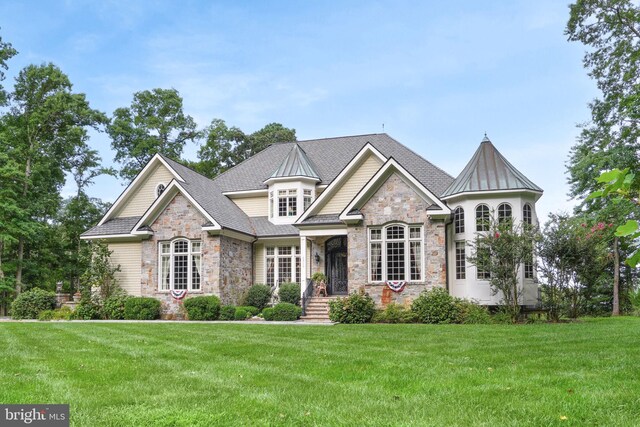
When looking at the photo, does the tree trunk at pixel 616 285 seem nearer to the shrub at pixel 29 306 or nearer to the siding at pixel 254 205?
the siding at pixel 254 205

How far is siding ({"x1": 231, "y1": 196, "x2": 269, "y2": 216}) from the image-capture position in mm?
26453

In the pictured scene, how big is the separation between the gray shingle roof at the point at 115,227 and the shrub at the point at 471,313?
14379 millimetres

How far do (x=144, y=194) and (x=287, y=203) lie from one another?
268 inches

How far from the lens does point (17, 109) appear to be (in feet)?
109

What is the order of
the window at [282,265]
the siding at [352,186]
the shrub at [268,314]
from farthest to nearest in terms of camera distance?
the window at [282,265]
the siding at [352,186]
the shrub at [268,314]

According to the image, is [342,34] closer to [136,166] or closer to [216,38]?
[216,38]

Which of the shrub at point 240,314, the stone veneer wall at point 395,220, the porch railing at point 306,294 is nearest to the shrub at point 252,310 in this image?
the shrub at point 240,314

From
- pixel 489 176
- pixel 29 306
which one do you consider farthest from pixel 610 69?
pixel 29 306

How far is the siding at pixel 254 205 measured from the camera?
26453 millimetres

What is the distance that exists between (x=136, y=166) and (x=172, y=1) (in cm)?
2724

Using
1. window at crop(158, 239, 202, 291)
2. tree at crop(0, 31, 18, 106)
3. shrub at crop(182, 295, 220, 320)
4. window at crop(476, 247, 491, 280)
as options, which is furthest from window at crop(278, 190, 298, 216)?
tree at crop(0, 31, 18, 106)

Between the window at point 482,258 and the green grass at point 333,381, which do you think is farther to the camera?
the window at point 482,258

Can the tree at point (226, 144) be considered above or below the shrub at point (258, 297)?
above

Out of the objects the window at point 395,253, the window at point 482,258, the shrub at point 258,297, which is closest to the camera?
the window at point 482,258
